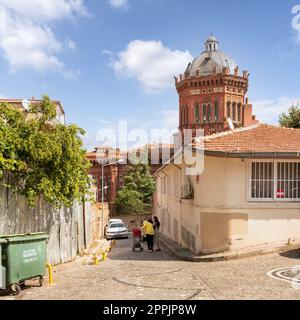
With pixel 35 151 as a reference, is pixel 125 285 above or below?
below

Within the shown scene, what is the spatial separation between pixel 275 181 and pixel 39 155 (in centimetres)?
803

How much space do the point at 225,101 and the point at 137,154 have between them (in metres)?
17.1

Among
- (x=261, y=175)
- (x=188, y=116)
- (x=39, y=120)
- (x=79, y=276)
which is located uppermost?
(x=188, y=116)

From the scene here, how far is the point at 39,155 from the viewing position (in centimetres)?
1284

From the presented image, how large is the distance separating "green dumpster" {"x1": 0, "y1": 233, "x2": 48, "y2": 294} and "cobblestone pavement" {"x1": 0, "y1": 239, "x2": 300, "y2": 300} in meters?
0.34

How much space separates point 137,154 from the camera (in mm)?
77500

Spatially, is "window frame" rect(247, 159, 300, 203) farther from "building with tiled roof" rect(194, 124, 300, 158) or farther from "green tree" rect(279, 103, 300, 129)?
"green tree" rect(279, 103, 300, 129)

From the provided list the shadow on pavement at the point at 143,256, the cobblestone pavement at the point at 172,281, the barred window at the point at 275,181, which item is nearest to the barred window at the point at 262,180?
the barred window at the point at 275,181

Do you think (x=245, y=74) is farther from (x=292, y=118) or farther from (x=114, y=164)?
(x=292, y=118)

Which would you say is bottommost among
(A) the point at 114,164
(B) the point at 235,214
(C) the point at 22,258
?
(C) the point at 22,258

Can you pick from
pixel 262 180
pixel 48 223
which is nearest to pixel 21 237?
pixel 48 223

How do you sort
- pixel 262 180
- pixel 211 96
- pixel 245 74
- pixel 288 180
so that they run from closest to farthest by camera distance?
pixel 262 180, pixel 288 180, pixel 211 96, pixel 245 74
